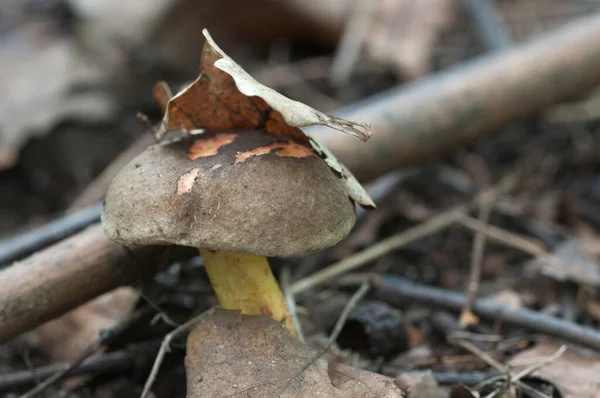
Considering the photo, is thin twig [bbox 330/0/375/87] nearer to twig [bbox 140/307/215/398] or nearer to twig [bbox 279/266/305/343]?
twig [bbox 279/266/305/343]

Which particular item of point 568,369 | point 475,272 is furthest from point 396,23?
point 568,369

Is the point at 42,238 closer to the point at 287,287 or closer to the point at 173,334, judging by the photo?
the point at 173,334

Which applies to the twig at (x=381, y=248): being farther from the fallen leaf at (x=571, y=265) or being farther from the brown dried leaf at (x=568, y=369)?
the brown dried leaf at (x=568, y=369)

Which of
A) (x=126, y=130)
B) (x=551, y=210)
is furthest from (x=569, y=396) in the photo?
(x=126, y=130)

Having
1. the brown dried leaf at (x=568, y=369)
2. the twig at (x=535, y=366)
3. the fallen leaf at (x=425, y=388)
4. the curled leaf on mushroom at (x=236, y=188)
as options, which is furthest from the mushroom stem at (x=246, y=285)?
the brown dried leaf at (x=568, y=369)

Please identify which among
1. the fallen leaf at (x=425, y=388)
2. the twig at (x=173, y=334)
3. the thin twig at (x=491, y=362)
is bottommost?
the thin twig at (x=491, y=362)

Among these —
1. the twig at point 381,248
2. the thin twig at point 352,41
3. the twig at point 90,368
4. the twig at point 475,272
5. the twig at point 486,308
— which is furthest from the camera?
the thin twig at point 352,41

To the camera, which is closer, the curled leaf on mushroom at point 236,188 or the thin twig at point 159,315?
the curled leaf on mushroom at point 236,188

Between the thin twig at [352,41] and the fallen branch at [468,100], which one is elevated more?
the thin twig at [352,41]
